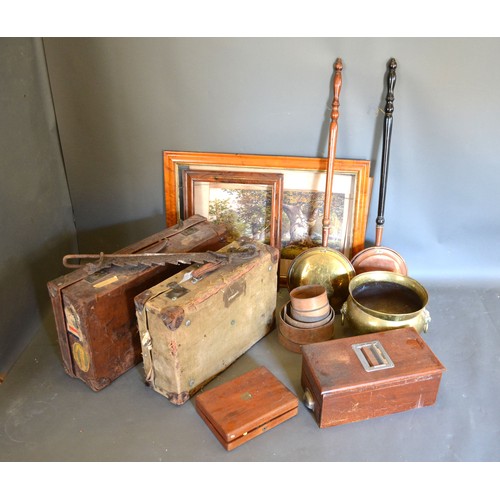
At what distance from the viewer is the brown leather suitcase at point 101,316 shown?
1.85 metres

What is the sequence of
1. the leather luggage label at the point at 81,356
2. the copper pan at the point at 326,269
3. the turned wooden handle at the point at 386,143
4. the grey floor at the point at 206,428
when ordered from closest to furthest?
the grey floor at the point at 206,428 < the leather luggage label at the point at 81,356 < the turned wooden handle at the point at 386,143 < the copper pan at the point at 326,269

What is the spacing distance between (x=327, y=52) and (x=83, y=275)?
1389 millimetres

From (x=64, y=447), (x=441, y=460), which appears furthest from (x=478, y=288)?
(x=64, y=447)

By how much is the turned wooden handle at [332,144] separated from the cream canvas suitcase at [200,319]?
404mm

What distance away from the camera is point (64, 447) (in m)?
1.78

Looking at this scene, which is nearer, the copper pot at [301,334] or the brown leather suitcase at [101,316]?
the brown leather suitcase at [101,316]

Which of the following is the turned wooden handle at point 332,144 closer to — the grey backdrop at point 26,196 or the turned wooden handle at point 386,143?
the turned wooden handle at point 386,143

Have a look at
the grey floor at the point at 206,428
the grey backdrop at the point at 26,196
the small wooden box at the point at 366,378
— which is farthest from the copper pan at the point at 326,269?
the grey backdrop at the point at 26,196

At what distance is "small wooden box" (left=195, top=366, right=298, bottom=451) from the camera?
5.77 feet

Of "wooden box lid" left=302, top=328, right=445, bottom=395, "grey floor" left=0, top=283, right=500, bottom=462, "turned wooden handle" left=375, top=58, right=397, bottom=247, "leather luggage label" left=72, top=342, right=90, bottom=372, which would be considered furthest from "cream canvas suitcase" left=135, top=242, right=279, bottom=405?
"turned wooden handle" left=375, top=58, right=397, bottom=247

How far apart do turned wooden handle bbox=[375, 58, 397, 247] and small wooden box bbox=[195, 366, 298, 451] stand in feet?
3.17

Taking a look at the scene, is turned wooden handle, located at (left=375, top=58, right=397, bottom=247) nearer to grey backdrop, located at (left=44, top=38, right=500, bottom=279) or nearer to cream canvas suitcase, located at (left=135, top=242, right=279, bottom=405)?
grey backdrop, located at (left=44, top=38, right=500, bottom=279)

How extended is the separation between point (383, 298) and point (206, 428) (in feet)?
3.28
